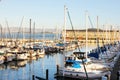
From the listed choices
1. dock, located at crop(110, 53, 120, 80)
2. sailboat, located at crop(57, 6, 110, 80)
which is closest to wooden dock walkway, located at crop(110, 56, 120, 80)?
dock, located at crop(110, 53, 120, 80)

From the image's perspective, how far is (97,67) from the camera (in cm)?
3550

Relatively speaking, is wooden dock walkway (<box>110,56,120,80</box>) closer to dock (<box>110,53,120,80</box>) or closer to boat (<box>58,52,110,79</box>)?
dock (<box>110,53,120,80</box>)

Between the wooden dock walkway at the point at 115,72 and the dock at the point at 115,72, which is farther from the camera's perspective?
the wooden dock walkway at the point at 115,72

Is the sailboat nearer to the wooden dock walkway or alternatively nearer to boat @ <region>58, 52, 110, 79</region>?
boat @ <region>58, 52, 110, 79</region>

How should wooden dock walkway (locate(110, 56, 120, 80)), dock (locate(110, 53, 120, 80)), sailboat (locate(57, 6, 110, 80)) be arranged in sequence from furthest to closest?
sailboat (locate(57, 6, 110, 80)) → wooden dock walkway (locate(110, 56, 120, 80)) → dock (locate(110, 53, 120, 80))

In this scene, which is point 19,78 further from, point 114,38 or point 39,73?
point 114,38

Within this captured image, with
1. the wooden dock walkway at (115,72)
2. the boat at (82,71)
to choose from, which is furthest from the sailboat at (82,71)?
the wooden dock walkway at (115,72)

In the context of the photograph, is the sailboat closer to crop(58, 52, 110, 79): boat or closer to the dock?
crop(58, 52, 110, 79): boat

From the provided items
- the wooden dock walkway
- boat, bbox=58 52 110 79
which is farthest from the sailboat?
the wooden dock walkway

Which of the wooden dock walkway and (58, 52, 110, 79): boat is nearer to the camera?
the wooden dock walkway

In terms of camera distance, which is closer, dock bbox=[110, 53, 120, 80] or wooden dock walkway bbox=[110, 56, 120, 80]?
dock bbox=[110, 53, 120, 80]

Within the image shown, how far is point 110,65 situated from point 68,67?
6179mm

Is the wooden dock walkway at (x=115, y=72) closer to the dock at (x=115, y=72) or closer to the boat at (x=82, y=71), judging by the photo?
the dock at (x=115, y=72)

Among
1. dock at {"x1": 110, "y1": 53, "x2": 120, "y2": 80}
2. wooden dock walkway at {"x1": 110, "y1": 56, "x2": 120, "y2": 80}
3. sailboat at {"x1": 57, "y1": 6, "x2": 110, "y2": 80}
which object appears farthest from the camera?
sailboat at {"x1": 57, "y1": 6, "x2": 110, "y2": 80}
